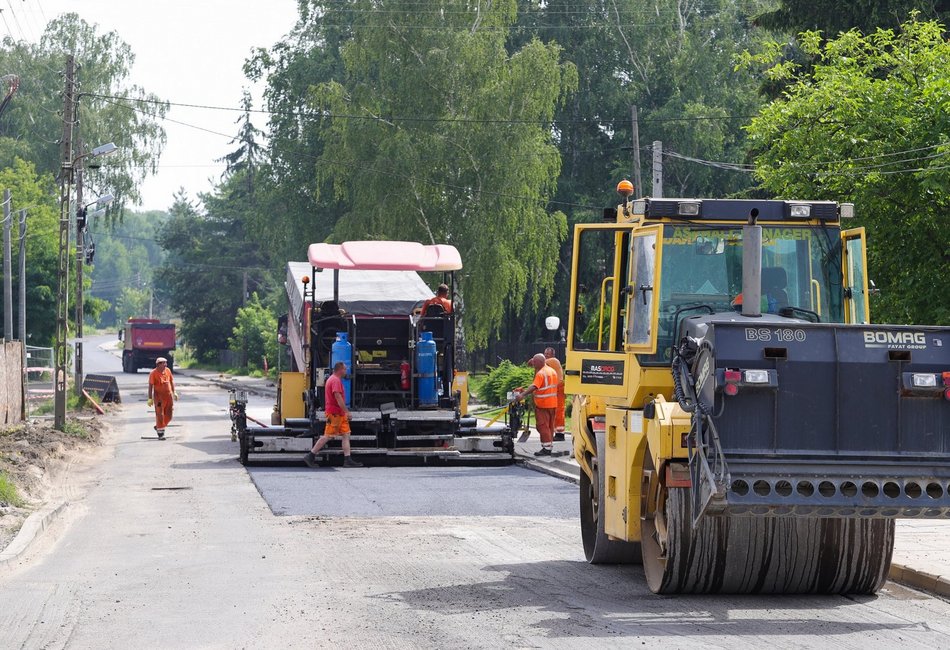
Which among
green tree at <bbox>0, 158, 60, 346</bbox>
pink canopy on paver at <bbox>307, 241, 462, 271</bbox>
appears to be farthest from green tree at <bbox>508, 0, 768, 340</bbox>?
pink canopy on paver at <bbox>307, 241, 462, 271</bbox>

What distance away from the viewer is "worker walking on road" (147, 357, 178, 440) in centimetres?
2744

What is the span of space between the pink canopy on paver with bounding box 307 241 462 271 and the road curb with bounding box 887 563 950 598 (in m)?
13.2

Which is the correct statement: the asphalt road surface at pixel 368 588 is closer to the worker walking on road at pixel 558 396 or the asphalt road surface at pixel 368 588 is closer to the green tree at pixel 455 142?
the worker walking on road at pixel 558 396

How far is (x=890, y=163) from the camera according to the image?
21125mm

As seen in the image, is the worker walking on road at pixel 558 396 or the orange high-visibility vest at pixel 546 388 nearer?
the orange high-visibility vest at pixel 546 388

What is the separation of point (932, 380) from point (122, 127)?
67878 mm

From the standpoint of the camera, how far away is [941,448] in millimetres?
8500

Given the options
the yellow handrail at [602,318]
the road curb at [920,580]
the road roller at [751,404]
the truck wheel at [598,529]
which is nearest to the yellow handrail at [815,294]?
the road roller at [751,404]

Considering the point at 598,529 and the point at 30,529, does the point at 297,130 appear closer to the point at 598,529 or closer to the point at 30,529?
the point at 30,529

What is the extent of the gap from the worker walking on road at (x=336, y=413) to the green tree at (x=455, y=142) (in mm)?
21034

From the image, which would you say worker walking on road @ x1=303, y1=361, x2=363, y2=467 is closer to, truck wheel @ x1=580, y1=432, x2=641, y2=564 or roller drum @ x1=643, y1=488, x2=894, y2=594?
truck wheel @ x1=580, y1=432, x2=641, y2=564

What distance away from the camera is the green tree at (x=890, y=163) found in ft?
68.5

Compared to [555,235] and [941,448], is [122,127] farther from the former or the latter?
[941,448]

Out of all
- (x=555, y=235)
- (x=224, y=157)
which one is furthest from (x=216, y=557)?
(x=224, y=157)
